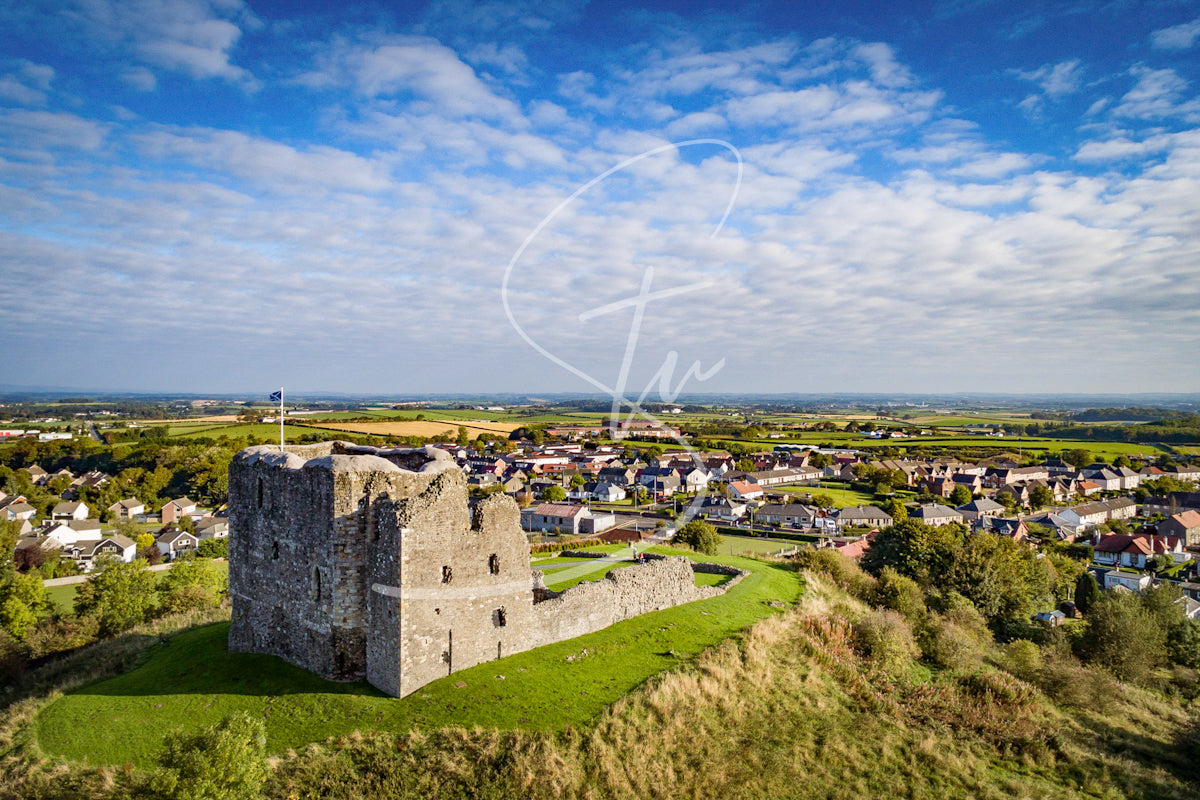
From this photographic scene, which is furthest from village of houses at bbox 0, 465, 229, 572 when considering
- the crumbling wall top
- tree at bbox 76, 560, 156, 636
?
the crumbling wall top

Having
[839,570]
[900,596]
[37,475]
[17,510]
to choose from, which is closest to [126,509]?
[17,510]

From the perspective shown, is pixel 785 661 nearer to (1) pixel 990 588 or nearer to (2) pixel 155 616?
(1) pixel 990 588

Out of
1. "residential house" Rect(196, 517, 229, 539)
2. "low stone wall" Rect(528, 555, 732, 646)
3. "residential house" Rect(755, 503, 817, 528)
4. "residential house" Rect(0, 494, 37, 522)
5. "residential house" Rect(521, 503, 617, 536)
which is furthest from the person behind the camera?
"residential house" Rect(755, 503, 817, 528)

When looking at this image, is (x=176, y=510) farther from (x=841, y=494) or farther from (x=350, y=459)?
(x=841, y=494)

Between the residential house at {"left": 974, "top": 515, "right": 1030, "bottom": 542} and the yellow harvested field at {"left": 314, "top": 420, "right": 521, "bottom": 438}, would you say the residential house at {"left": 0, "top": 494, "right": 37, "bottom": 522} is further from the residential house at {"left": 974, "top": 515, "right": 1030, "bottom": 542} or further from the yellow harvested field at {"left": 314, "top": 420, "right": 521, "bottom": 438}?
the residential house at {"left": 974, "top": 515, "right": 1030, "bottom": 542}

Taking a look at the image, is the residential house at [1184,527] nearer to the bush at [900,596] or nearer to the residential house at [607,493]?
the bush at [900,596]

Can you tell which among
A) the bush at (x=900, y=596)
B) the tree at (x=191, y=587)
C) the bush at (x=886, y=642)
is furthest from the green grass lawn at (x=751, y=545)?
the tree at (x=191, y=587)

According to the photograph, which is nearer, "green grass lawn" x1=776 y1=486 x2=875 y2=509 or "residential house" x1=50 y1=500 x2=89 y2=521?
"residential house" x1=50 y1=500 x2=89 y2=521
